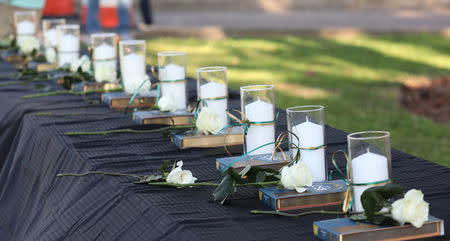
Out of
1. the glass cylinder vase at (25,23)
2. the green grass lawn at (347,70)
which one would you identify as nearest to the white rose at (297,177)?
the glass cylinder vase at (25,23)

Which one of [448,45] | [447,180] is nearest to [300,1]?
[448,45]

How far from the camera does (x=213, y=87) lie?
1.97 metres

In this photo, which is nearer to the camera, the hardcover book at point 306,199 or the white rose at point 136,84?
the hardcover book at point 306,199

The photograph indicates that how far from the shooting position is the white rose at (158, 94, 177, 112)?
7.15 feet

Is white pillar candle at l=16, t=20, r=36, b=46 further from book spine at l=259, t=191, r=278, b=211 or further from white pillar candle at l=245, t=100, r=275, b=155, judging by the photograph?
book spine at l=259, t=191, r=278, b=211

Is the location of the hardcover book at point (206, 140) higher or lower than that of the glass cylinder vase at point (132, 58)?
lower

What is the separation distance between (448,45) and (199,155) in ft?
27.4

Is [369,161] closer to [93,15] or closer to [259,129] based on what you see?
[259,129]

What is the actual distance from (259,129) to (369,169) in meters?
0.48

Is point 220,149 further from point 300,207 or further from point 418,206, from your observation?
point 418,206

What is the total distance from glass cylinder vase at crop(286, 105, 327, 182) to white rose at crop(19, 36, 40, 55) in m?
2.47

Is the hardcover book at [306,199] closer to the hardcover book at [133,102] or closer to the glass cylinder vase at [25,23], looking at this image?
the hardcover book at [133,102]

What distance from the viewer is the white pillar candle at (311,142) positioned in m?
1.48

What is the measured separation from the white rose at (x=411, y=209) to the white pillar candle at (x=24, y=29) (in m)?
3.12
